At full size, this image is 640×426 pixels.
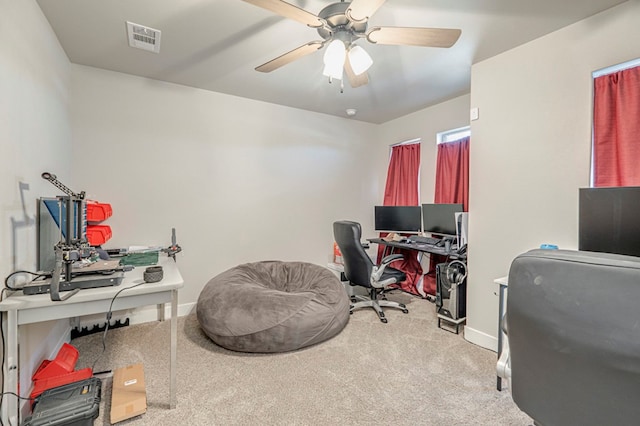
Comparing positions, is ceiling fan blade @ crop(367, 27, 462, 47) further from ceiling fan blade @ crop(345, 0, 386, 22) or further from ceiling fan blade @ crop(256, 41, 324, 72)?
ceiling fan blade @ crop(256, 41, 324, 72)

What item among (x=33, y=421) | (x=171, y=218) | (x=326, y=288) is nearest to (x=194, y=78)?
(x=171, y=218)

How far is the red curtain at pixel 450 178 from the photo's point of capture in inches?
130

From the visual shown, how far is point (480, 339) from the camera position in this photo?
2.44 metres

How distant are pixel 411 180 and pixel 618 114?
7.50 ft

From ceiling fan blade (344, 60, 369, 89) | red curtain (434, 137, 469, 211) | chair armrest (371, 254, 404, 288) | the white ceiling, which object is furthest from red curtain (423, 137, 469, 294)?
ceiling fan blade (344, 60, 369, 89)

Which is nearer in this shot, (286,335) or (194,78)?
(286,335)

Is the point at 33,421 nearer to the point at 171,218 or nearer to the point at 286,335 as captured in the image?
the point at 286,335

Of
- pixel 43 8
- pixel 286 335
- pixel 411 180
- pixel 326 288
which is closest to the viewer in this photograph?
pixel 43 8

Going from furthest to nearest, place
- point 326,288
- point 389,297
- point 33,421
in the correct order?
1. point 389,297
2. point 326,288
3. point 33,421

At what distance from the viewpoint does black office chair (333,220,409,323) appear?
287cm

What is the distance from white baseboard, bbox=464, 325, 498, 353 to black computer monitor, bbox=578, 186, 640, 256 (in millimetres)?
1142

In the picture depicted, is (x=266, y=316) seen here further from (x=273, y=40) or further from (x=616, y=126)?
(x=616, y=126)

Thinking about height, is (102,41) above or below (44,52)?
→ above

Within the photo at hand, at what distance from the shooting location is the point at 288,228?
3773 millimetres
